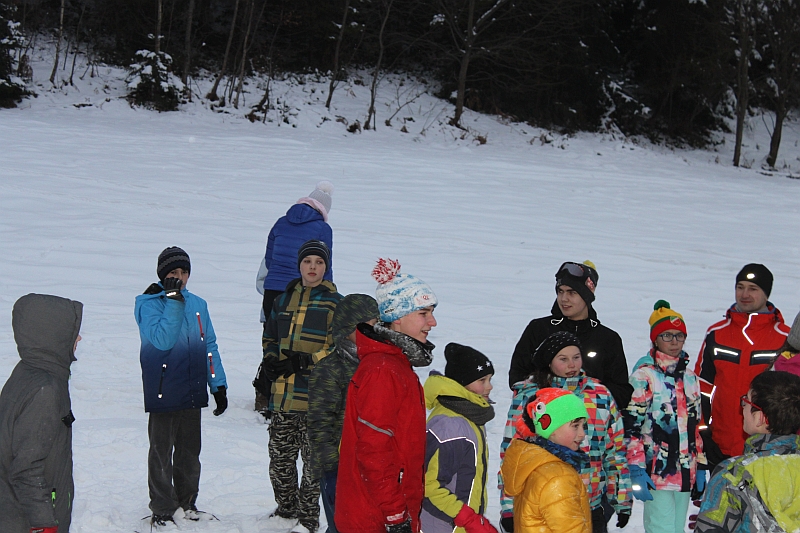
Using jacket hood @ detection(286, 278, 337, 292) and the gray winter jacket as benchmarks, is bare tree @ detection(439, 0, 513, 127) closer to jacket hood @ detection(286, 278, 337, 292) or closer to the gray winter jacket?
jacket hood @ detection(286, 278, 337, 292)

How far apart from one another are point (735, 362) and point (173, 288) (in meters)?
3.29

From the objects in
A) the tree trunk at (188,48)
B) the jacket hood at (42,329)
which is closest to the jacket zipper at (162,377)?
the jacket hood at (42,329)

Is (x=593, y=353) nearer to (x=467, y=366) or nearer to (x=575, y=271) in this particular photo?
(x=575, y=271)

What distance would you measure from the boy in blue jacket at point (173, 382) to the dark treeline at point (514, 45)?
2032cm

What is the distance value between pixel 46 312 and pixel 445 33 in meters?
25.0

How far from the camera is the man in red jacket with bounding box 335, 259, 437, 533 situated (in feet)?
9.91

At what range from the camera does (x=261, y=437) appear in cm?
581

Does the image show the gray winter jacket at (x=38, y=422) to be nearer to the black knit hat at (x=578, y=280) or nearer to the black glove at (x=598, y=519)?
the black glove at (x=598, y=519)

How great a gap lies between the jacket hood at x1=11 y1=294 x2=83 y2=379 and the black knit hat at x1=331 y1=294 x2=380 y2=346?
1.25 metres

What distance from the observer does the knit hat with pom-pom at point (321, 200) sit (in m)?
6.14

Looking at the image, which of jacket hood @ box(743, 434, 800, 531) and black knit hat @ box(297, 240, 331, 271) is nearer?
jacket hood @ box(743, 434, 800, 531)

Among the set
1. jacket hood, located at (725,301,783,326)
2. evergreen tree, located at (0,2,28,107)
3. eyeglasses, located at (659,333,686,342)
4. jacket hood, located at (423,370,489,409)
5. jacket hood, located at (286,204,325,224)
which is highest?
evergreen tree, located at (0,2,28,107)

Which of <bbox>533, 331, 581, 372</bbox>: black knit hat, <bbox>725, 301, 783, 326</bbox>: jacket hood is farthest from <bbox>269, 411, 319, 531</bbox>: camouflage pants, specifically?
<bbox>725, 301, 783, 326</bbox>: jacket hood

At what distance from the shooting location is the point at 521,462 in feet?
10.8
